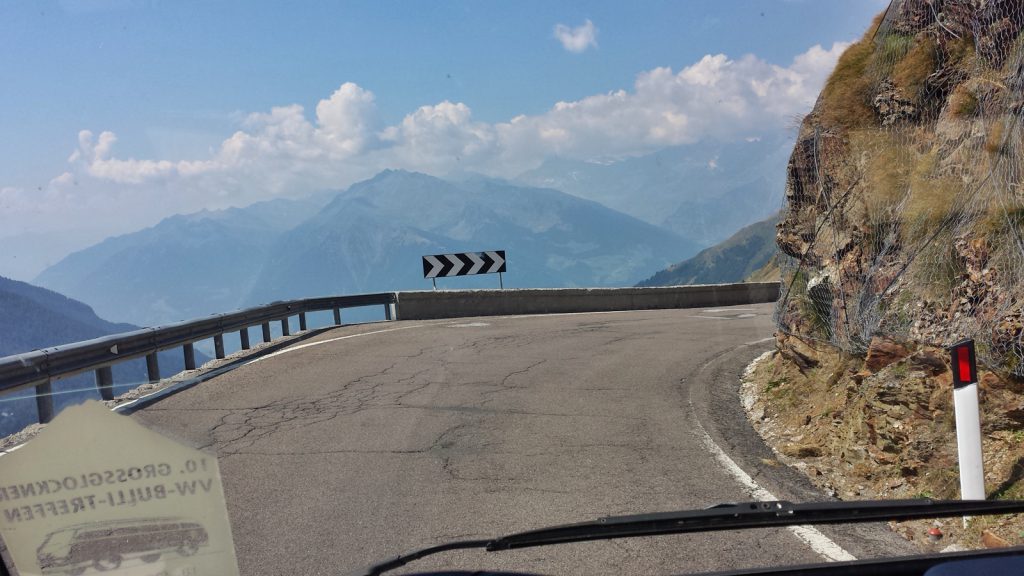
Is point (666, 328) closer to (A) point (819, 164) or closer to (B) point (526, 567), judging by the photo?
(A) point (819, 164)

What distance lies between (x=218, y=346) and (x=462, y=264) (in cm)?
1416

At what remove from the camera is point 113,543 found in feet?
8.30

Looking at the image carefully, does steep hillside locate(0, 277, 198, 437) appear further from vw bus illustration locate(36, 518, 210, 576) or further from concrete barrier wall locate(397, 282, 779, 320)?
concrete barrier wall locate(397, 282, 779, 320)

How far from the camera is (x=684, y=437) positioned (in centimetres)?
754

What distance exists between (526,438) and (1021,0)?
6.36 meters

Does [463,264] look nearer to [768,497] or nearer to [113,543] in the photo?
[768,497]

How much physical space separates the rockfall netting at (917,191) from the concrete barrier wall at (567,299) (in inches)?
587

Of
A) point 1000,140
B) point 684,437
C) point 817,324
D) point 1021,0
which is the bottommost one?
point 684,437

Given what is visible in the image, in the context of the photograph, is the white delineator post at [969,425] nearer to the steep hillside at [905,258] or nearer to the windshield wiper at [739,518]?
the steep hillside at [905,258]

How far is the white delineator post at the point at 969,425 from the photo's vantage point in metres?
4.91

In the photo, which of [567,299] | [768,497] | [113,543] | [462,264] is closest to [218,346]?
[768,497]

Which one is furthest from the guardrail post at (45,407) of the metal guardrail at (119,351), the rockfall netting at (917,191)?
the rockfall netting at (917,191)

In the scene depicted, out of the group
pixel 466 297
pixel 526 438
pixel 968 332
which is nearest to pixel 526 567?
pixel 526 438

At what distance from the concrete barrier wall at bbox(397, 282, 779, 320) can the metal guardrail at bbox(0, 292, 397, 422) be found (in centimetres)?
479
